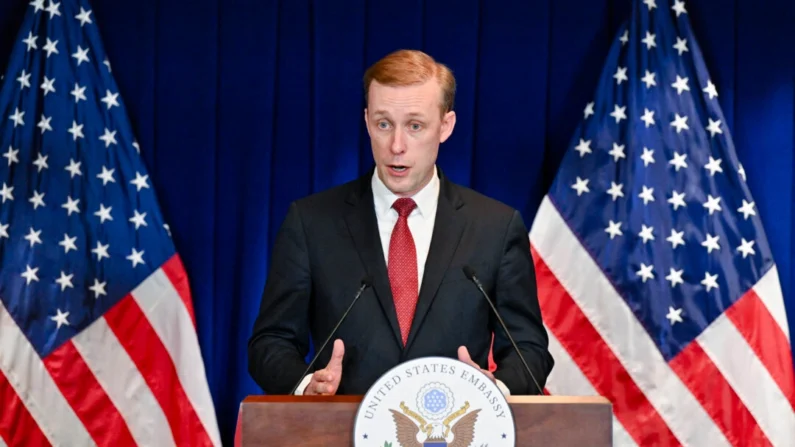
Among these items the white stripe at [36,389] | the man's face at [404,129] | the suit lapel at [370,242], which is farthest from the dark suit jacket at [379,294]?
the white stripe at [36,389]

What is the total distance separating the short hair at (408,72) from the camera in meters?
2.21

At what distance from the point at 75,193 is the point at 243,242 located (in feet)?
2.21

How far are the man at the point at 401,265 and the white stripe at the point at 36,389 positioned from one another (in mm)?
1815

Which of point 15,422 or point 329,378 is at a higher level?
point 329,378

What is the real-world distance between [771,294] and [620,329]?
1.86 feet

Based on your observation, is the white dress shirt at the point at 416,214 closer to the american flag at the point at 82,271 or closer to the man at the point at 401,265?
the man at the point at 401,265

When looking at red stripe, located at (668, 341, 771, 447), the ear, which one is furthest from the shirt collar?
red stripe, located at (668, 341, 771, 447)

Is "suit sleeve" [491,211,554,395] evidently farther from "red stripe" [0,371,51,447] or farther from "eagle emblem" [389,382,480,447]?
"red stripe" [0,371,51,447]

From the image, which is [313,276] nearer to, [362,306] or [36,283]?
[362,306]

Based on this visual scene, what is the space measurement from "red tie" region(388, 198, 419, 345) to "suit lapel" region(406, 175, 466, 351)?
31 millimetres

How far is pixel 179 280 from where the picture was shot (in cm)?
384

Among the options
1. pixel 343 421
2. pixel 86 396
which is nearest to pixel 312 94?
pixel 86 396

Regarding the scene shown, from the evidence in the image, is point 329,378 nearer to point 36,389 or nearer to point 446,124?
point 446,124

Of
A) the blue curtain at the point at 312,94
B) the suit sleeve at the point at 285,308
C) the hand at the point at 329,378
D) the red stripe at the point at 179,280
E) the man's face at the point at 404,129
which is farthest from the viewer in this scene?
the blue curtain at the point at 312,94
